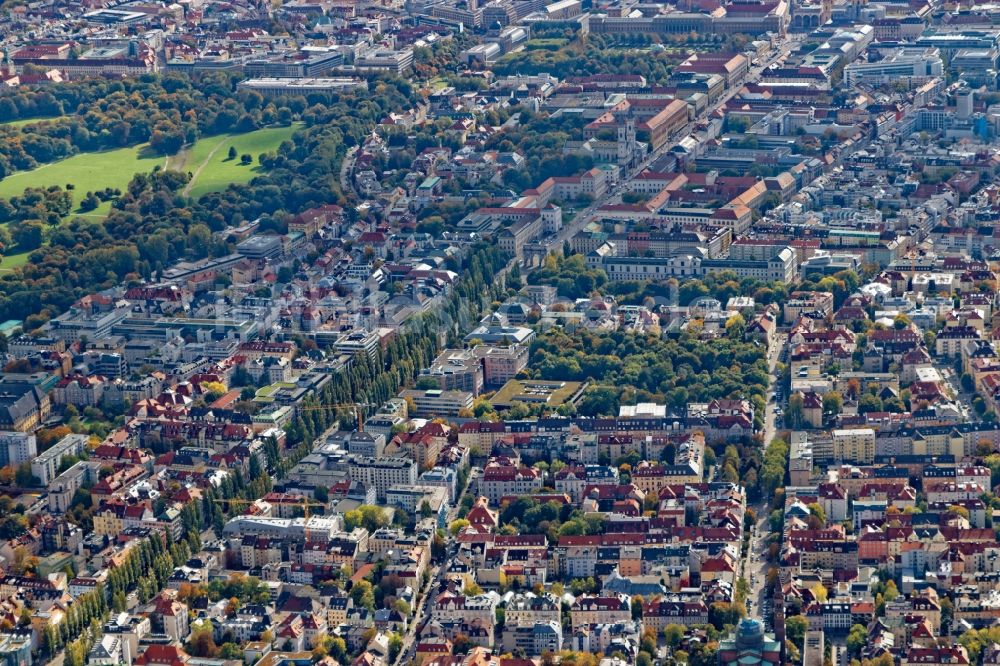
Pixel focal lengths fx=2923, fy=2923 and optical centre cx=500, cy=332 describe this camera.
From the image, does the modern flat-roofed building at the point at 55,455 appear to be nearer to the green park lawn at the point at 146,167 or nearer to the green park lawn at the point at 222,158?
the green park lawn at the point at 146,167

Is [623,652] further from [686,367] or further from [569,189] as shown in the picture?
[569,189]

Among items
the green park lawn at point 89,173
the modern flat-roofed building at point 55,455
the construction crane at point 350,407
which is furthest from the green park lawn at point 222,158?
the modern flat-roofed building at point 55,455

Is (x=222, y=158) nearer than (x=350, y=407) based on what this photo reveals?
No

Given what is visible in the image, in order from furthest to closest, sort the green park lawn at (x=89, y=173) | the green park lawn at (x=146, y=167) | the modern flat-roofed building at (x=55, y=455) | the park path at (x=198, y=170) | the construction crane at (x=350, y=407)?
the green park lawn at (x=89, y=173) → the green park lawn at (x=146, y=167) → the park path at (x=198, y=170) → the construction crane at (x=350, y=407) → the modern flat-roofed building at (x=55, y=455)

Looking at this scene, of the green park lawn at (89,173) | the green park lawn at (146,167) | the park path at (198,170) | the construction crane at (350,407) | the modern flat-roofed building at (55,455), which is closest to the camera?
the modern flat-roofed building at (55,455)

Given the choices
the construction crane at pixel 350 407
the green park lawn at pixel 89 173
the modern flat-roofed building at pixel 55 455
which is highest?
the construction crane at pixel 350 407

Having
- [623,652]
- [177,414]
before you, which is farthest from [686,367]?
[623,652]

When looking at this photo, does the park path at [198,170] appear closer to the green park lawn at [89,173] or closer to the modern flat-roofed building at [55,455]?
the green park lawn at [89,173]

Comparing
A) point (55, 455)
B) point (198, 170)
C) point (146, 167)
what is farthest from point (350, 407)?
point (146, 167)

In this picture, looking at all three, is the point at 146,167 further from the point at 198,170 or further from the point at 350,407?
the point at 350,407

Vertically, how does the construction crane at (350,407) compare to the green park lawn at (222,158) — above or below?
above

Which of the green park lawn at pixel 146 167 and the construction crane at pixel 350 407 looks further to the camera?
the green park lawn at pixel 146 167
